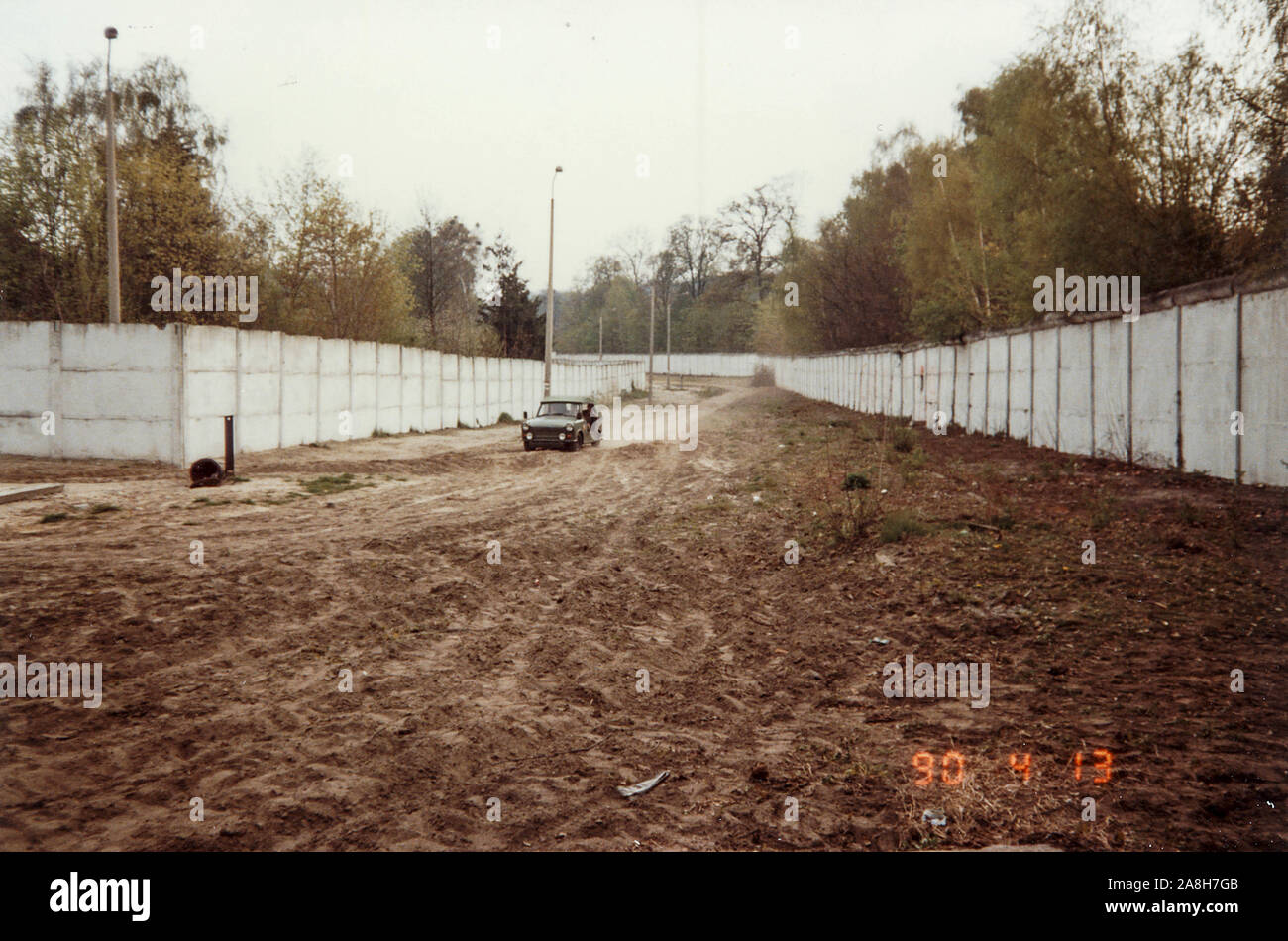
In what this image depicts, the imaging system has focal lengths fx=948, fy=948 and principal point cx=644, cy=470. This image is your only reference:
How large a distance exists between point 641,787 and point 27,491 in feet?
46.0

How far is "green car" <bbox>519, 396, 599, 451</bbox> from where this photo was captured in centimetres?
2786

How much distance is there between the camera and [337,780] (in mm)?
5098

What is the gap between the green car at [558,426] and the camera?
27.9 m

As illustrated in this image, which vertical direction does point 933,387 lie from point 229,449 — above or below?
above

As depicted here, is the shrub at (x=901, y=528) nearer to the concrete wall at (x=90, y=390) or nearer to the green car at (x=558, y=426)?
the concrete wall at (x=90, y=390)

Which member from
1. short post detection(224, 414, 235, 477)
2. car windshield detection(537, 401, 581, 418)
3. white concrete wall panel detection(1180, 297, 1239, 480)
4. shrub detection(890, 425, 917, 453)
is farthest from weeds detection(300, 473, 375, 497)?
white concrete wall panel detection(1180, 297, 1239, 480)

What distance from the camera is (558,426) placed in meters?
27.9

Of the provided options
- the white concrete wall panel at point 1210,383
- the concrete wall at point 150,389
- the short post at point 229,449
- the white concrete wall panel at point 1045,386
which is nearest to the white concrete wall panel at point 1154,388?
the white concrete wall panel at point 1210,383

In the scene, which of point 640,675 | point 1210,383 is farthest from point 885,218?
point 640,675

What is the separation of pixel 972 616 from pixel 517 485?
1185cm

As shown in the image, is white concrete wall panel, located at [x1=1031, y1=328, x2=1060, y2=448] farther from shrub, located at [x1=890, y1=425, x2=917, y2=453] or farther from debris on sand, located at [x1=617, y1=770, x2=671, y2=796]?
debris on sand, located at [x1=617, y1=770, x2=671, y2=796]

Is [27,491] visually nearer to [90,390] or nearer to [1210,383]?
[90,390]

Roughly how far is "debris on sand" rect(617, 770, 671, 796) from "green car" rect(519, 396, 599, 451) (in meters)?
22.8

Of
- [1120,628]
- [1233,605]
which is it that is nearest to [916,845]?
[1120,628]
